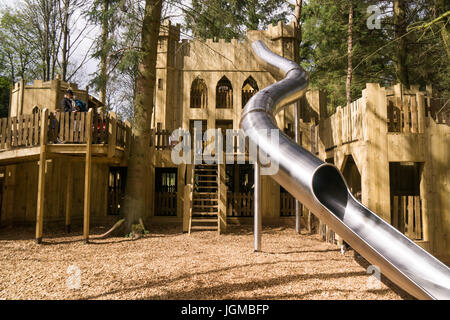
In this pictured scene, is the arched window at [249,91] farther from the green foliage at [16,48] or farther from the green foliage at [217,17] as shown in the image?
the green foliage at [16,48]

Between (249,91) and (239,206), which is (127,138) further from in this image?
(249,91)

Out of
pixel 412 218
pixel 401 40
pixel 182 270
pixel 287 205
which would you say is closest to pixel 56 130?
pixel 182 270

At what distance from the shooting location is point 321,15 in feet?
60.4

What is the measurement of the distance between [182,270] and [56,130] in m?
6.01

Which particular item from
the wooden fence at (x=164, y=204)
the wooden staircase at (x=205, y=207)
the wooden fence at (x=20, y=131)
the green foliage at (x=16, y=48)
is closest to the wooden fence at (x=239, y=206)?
the wooden staircase at (x=205, y=207)

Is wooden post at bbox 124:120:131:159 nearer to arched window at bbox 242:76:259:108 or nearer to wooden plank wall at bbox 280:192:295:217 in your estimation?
arched window at bbox 242:76:259:108

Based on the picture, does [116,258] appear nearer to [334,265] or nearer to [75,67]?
[334,265]

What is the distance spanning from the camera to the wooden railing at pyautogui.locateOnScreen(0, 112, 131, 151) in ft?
29.1

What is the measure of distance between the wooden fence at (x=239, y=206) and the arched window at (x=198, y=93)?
4.92m

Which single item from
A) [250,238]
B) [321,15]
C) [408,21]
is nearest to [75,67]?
[321,15]

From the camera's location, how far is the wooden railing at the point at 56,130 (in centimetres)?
888

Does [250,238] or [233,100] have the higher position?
[233,100]

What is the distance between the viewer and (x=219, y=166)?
11.3m
